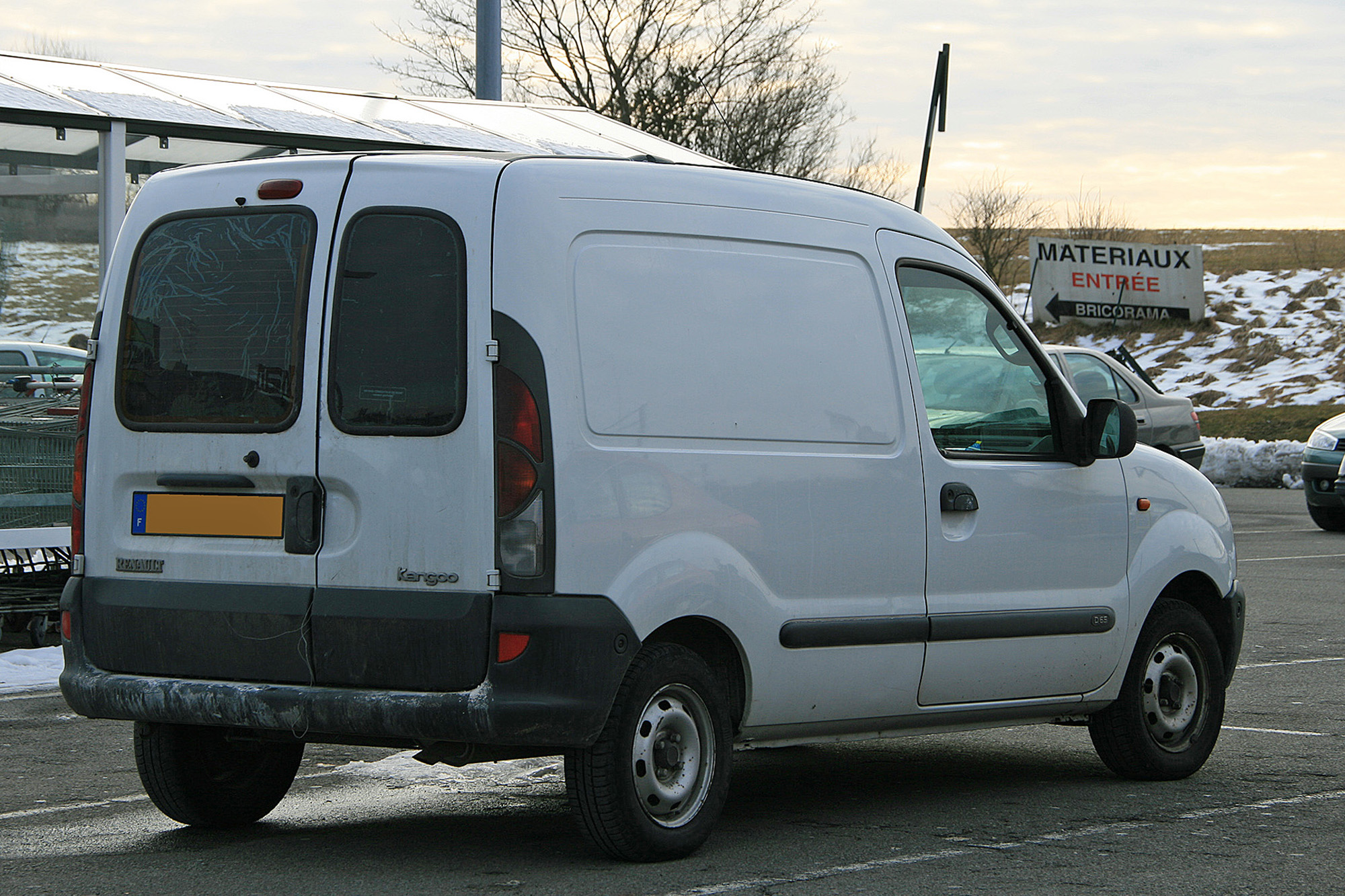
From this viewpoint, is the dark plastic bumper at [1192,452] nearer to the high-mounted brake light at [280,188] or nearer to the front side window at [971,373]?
the front side window at [971,373]

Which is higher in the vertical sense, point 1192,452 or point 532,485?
point 532,485

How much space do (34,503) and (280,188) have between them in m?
6.24

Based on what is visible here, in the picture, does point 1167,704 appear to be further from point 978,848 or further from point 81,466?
point 81,466

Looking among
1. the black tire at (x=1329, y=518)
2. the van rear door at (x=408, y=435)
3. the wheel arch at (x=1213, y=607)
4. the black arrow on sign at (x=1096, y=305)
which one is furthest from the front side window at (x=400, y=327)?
the black arrow on sign at (x=1096, y=305)

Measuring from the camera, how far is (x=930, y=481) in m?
5.84

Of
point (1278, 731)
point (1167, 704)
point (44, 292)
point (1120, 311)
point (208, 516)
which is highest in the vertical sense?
point (1120, 311)

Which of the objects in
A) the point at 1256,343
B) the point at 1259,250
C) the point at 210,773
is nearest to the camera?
the point at 210,773

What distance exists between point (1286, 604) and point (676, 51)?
3026cm

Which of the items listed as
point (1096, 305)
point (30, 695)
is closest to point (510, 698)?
point (30, 695)

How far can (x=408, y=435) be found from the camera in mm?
4980

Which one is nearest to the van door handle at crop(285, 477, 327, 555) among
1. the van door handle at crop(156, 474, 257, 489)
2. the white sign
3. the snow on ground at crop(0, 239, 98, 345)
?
the van door handle at crop(156, 474, 257, 489)

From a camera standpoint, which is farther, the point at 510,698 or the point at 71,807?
the point at 71,807

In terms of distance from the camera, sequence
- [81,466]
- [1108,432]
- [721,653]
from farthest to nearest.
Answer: [1108,432] → [81,466] → [721,653]

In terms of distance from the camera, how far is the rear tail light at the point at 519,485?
482cm
